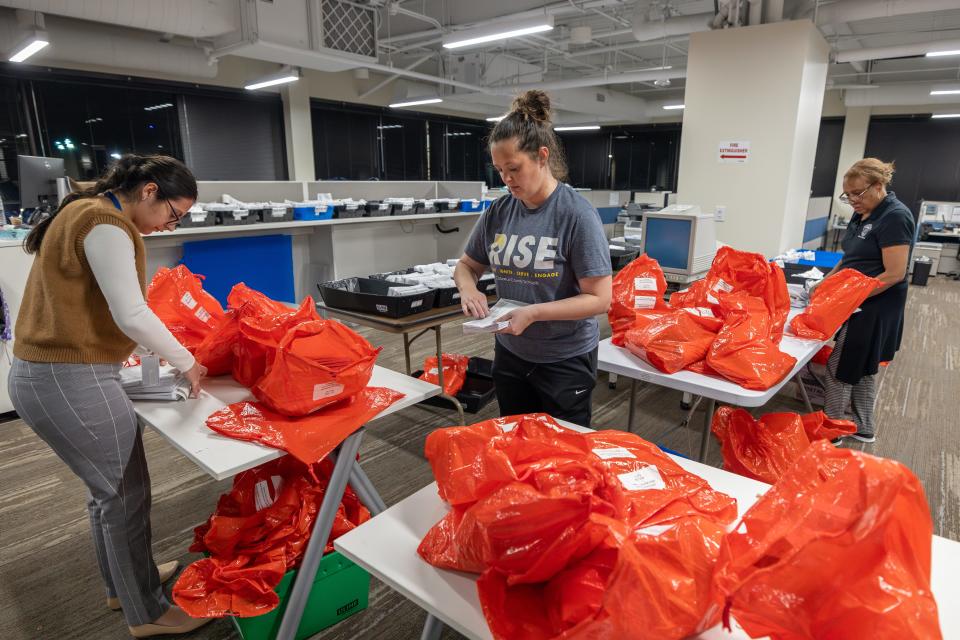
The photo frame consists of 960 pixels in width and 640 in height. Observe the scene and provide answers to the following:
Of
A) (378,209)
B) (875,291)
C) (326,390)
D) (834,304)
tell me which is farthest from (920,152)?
(326,390)

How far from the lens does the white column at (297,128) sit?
8.20m

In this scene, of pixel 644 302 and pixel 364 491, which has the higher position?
pixel 644 302

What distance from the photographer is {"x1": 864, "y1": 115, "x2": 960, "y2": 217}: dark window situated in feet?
31.0

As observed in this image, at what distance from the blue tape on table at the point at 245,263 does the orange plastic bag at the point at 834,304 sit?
12.7ft

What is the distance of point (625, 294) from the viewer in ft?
7.58

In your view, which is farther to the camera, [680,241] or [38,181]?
[38,181]

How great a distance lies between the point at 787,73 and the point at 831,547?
14.7 feet

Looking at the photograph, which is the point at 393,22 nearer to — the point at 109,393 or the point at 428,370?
the point at 428,370

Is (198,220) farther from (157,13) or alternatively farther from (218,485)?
(218,485)

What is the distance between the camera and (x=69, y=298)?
51.3 inches

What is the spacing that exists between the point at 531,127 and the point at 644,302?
115 centimetres

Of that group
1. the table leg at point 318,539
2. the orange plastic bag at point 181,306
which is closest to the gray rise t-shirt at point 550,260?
the table leg at point 318,539

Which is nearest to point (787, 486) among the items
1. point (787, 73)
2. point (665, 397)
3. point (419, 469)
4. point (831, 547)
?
point (831, 547)

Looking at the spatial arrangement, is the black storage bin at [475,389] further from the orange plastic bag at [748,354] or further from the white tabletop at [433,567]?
the white tabletop at [433,567]
